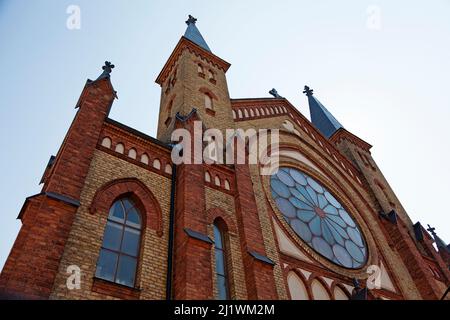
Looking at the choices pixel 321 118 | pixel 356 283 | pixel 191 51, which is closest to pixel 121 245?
pixel 356 283

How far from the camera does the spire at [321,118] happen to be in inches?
891

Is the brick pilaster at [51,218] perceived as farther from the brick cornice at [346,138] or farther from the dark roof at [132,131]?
the brick cornice at [346,138]

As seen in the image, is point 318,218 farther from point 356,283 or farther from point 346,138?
point 346,138

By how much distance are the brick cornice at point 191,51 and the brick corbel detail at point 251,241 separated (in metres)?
6.84

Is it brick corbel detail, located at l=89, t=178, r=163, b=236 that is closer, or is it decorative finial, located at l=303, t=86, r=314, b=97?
brick corbel detail, located at l=89, t=178, r=163, b=236

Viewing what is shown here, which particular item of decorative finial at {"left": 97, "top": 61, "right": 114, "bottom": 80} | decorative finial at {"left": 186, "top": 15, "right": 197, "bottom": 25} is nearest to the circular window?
decorative finial at {"left": 97, "top": 61, "right": 114, "bottom": 80}

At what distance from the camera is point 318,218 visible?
43.6 ft

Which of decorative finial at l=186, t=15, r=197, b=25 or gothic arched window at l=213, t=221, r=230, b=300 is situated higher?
decorative finial at l=186, t=15, r=197, b=25

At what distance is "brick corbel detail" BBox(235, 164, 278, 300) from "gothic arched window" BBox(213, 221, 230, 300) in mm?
447

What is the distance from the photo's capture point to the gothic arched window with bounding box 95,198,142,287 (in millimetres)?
7364

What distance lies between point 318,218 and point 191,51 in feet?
27.4

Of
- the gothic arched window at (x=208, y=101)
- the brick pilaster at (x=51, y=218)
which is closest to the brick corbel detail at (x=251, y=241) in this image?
the gothic arched window at (x=208, y=101)

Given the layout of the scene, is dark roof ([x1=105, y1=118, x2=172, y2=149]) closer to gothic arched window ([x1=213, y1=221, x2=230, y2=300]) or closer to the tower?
gothic arched window ([x1=213, y1=221, x2=230, y2=300])

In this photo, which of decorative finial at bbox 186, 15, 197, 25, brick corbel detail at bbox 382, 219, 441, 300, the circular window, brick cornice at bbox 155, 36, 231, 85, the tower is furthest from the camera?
decorative finial at bbox 186, 15, 197, 25
